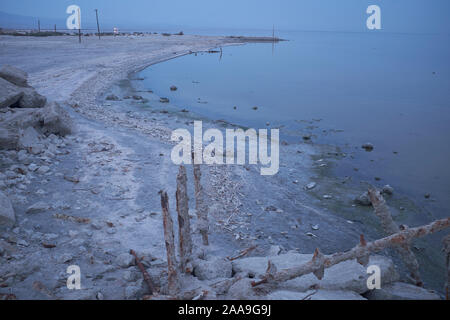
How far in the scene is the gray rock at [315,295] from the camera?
449 centimetres

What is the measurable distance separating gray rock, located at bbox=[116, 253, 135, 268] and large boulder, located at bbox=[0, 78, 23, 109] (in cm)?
922

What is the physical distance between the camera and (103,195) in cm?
893

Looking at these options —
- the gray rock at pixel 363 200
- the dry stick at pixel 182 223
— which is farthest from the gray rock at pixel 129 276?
the gray rock at pixel 363 200

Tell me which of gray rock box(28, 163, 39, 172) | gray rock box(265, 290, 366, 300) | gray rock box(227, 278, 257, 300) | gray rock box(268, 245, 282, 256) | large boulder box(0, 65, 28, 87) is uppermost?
large boulder box(0, 65, 28, 87)

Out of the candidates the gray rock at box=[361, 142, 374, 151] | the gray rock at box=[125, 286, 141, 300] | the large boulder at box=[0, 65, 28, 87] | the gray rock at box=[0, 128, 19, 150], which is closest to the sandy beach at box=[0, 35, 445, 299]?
the gray rock at box=[125, 286, 141, 300]

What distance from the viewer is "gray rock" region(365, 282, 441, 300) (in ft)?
15.3

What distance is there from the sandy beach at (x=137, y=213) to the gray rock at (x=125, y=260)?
0.02m

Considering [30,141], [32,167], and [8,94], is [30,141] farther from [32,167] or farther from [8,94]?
[8,94]

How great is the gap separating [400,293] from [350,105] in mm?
24193

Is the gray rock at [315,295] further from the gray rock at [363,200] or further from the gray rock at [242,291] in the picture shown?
the gray rock at [363,200]

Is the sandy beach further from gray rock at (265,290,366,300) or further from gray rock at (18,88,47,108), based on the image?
gray rock at (18,88,47,108)
